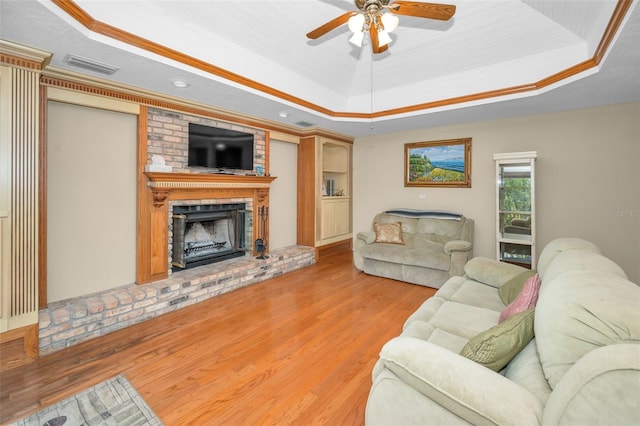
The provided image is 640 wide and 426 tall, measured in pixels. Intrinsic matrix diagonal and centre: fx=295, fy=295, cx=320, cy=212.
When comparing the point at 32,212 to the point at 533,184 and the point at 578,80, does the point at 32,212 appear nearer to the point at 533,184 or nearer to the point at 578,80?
the point at 578,80

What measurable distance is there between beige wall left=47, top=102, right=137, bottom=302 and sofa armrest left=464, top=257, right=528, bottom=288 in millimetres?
3649

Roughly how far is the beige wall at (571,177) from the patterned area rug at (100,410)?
470 cm

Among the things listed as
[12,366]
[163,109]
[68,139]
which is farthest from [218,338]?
[163,109]

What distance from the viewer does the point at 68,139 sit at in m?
2.91

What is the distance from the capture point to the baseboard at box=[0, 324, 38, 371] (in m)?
2.21

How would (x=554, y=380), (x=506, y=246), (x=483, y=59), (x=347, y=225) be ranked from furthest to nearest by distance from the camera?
(x=347, y=225)
(x=506, y=246)
(x=483, y=59)
(x=554, y=380)

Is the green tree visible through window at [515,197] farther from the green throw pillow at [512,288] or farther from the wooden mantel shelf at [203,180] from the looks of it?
the wooden mantel shelf at [203,180]

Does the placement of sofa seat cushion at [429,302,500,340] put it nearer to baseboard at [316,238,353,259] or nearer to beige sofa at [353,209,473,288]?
beige sofa at [353,209,473,288]

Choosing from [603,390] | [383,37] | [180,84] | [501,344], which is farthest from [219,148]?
[603,390]

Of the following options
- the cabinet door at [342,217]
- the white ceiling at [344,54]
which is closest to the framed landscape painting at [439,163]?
the white ceiling at [344,54]

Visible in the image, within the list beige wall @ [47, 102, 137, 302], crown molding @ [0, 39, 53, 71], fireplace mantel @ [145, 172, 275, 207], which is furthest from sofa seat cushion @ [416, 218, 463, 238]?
crown molding @ [0, 39, 53, 71]

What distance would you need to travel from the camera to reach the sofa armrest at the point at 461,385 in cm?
95

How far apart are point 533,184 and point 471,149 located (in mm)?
1143

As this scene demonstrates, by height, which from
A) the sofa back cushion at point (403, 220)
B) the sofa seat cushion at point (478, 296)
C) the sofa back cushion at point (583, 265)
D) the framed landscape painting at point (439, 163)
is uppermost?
the framed landscape painting at point (439, 163)
